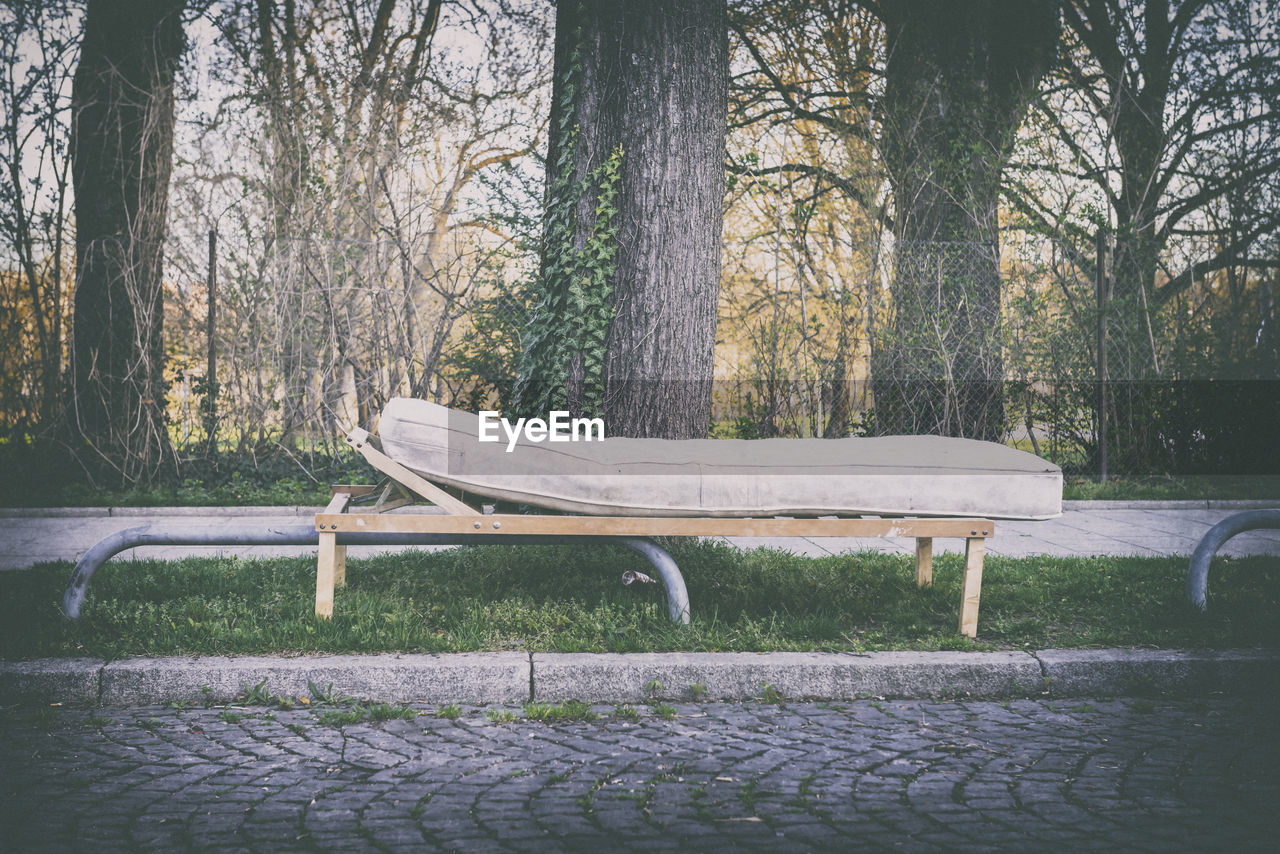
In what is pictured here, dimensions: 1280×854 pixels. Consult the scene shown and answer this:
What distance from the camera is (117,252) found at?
9.99m

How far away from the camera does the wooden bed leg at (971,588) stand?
4672 mm

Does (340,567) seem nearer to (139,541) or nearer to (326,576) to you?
(326,576)

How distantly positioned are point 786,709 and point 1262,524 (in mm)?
2615

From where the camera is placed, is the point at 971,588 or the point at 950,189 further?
the point at 950,189

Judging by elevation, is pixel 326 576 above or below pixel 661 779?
above

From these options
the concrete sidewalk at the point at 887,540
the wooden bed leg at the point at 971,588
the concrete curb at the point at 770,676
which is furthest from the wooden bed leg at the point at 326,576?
the wooden bed leg at the point at 971,588

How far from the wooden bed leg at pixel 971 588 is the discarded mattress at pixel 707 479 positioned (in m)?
0.16

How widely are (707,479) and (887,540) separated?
4.08 meters

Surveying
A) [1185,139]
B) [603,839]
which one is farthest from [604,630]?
[1185,139]

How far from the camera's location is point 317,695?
13.1 ft

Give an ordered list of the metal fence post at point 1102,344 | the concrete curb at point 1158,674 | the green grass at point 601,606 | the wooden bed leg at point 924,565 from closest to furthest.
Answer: the concrete curb at point 1158,674 → the green grass at point 601,606 → the wooden bed leg at point 924,565 → the metal fence post at point 1102,344

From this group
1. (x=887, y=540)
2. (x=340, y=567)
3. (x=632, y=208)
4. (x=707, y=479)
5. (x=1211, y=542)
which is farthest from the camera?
(x=887, y=540)

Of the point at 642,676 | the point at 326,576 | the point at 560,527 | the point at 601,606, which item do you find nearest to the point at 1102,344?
the point at 601,606

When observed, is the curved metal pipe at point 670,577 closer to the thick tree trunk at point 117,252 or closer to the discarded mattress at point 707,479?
the discarded mattress at point 707,479
